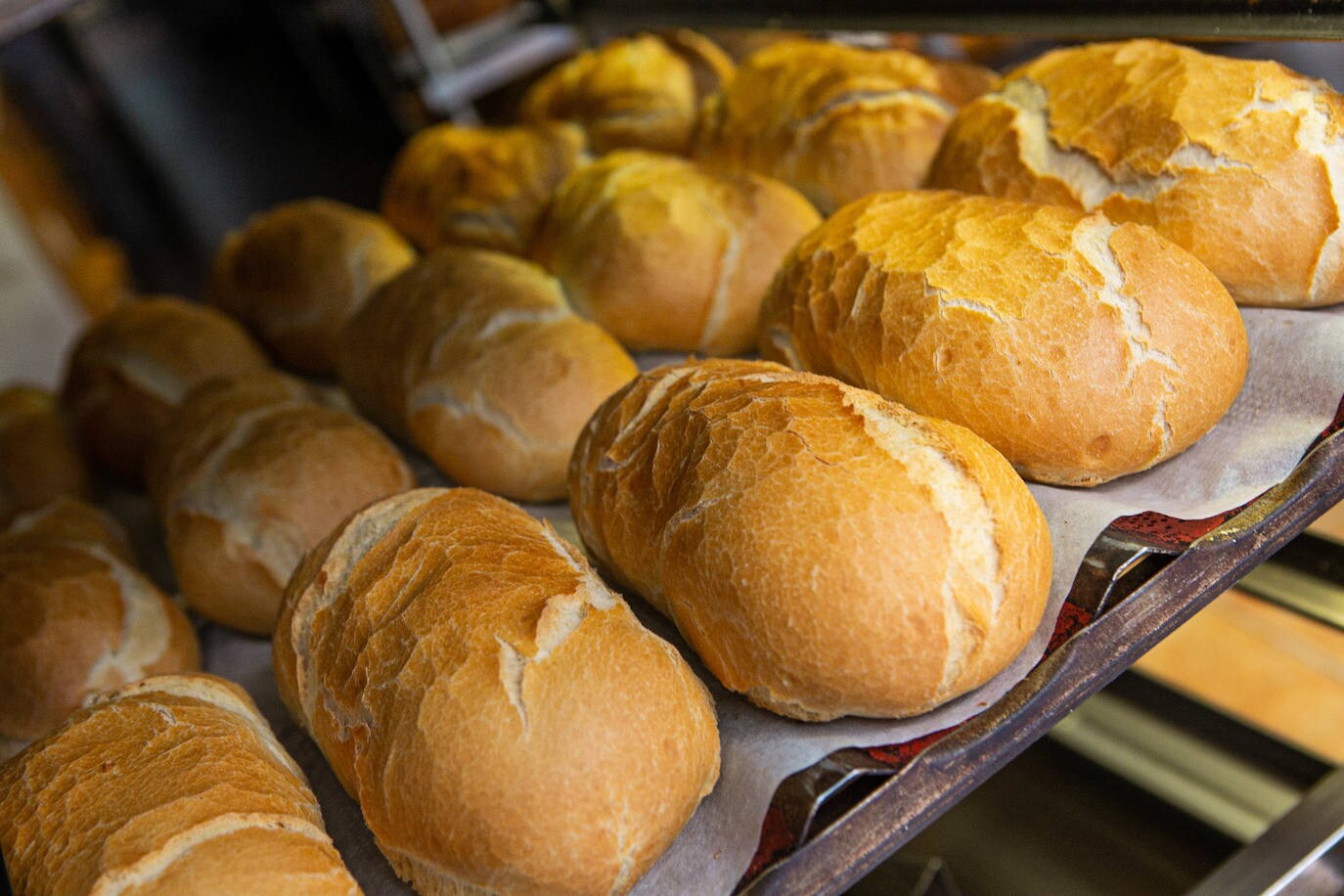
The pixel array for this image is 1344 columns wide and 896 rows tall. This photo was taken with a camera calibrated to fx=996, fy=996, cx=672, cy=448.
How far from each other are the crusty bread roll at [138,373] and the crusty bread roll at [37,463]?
0.13 ft

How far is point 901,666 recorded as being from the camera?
36.4 inches

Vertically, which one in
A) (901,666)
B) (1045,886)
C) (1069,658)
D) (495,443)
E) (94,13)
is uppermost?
(94,13)

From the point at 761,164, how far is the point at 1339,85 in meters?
0.95

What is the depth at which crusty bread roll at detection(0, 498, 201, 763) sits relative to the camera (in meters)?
1.40

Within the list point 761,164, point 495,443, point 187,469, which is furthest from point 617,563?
point 761,164

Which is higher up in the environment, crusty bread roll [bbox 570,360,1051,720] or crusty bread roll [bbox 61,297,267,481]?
crusty bread roll [bbox 61,297,267,481]

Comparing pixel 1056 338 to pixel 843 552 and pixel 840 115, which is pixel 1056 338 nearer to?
pixel 843 552

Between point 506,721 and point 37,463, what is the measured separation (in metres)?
1.65

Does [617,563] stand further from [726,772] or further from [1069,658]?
[1069,658]

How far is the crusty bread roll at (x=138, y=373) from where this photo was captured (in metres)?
2.08

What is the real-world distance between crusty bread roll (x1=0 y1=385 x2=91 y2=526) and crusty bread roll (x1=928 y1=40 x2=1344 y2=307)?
1905 millimetres

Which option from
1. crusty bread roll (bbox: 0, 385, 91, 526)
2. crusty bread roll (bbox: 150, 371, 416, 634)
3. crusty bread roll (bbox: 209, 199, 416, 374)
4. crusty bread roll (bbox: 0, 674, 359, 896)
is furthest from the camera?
crusty bread roll (bbox: 209, 199, 416, 374)

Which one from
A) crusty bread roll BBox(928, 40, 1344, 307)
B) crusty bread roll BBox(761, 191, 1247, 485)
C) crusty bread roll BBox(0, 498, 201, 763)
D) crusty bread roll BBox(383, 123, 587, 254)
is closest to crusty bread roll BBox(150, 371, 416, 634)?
crusty bread roll BBox(0, 498, 201, 763)

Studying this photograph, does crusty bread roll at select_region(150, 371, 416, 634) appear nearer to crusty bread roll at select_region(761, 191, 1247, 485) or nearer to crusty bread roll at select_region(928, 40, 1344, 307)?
crusty bread roll at select_region(761, 191, 1247, 485)
